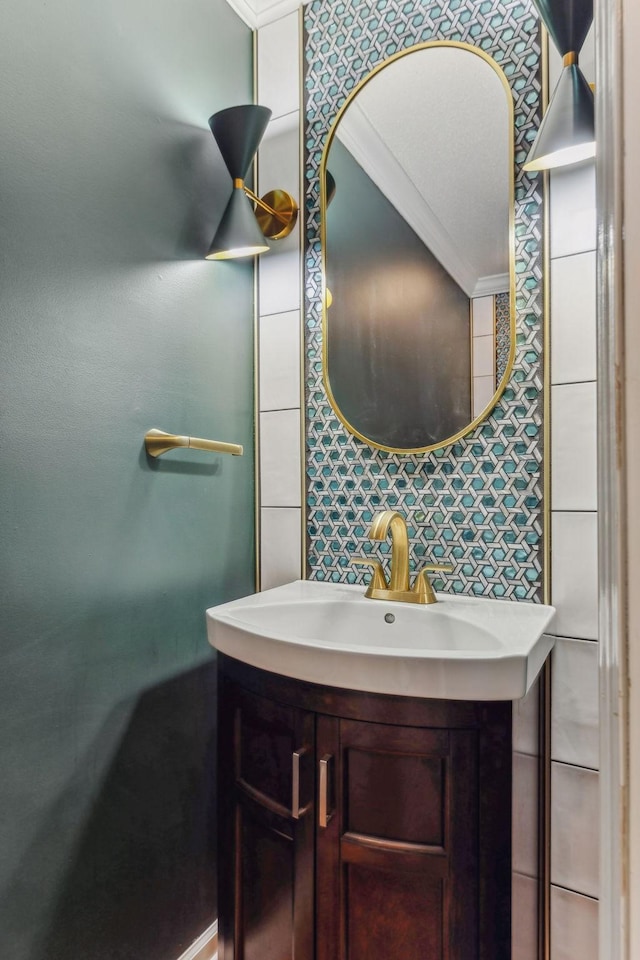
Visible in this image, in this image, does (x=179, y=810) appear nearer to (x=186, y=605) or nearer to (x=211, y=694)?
(x=211, y=694)

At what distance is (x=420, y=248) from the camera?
131 centimetres

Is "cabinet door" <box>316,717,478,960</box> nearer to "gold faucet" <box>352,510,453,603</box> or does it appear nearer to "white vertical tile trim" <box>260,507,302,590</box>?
Answer: "gold faucet" <box>352,510,453,603</box>

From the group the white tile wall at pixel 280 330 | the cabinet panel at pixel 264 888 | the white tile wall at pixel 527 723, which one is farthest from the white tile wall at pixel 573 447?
the cabinet panel at pixel 264 888

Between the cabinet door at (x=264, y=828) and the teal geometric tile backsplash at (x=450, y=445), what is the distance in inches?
18.7

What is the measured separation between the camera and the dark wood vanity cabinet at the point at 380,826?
822 millimetres

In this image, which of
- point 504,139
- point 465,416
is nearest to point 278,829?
point 465,416

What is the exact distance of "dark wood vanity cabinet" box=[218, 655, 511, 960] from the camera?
822 millimetres

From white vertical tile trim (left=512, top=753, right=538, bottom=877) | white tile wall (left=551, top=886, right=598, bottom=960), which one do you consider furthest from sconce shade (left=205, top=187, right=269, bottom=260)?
white tile wall (left=551, top=886, right=598, bottom=960)

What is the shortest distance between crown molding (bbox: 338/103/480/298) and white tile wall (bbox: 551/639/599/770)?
79cm

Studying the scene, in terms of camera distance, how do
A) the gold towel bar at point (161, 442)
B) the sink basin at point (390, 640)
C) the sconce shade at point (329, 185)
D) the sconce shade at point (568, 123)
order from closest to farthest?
the sink basin at point (390, 640) < the sconce shade at point (568, 123) < the gold towel bar at point (161, 442) < the sconce shade at point (329, 185)

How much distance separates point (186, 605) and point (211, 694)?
0.81 ft

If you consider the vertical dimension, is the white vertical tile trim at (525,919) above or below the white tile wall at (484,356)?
below

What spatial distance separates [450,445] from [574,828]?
2.65 feet

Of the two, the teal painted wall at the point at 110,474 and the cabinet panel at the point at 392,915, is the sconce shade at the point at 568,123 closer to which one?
the teal painted wall at the point at 110,474
